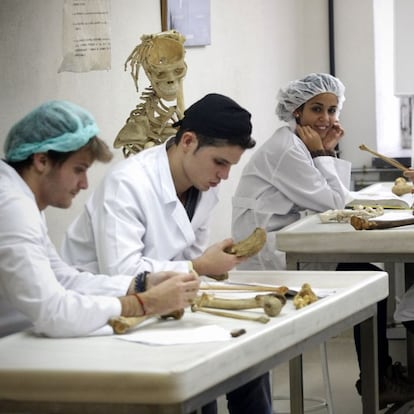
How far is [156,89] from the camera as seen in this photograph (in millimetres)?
3686

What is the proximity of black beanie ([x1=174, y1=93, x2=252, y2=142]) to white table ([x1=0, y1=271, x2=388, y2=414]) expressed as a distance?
2.16 ft

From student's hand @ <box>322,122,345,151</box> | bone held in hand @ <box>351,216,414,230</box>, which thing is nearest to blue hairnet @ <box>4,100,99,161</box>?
bone held in hand @ <box>351,216,414,230</box>

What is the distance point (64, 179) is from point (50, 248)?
10.4 inches

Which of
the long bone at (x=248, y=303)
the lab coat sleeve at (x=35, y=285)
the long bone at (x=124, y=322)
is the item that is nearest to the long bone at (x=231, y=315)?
the long bone at (x=248, y=303)

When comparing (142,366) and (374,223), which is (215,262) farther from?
(374,223)

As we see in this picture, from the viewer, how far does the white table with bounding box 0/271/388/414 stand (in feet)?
5.77

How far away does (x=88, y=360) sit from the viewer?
188 centimetres

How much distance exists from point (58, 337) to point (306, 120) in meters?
2.63

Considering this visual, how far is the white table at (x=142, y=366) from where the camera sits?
176cm

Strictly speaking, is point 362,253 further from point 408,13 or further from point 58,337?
point 408,13

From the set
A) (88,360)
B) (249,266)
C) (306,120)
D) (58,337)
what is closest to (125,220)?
(58,337)

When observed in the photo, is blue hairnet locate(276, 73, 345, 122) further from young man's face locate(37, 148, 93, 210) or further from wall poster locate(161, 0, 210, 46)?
young man's face locate(37, 148, 93, 210)

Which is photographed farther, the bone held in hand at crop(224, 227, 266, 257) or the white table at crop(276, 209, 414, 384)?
the white table at crop(276, 209, 414, 384)

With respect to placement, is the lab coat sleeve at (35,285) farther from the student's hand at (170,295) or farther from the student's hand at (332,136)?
the student's hand at (332,136)
